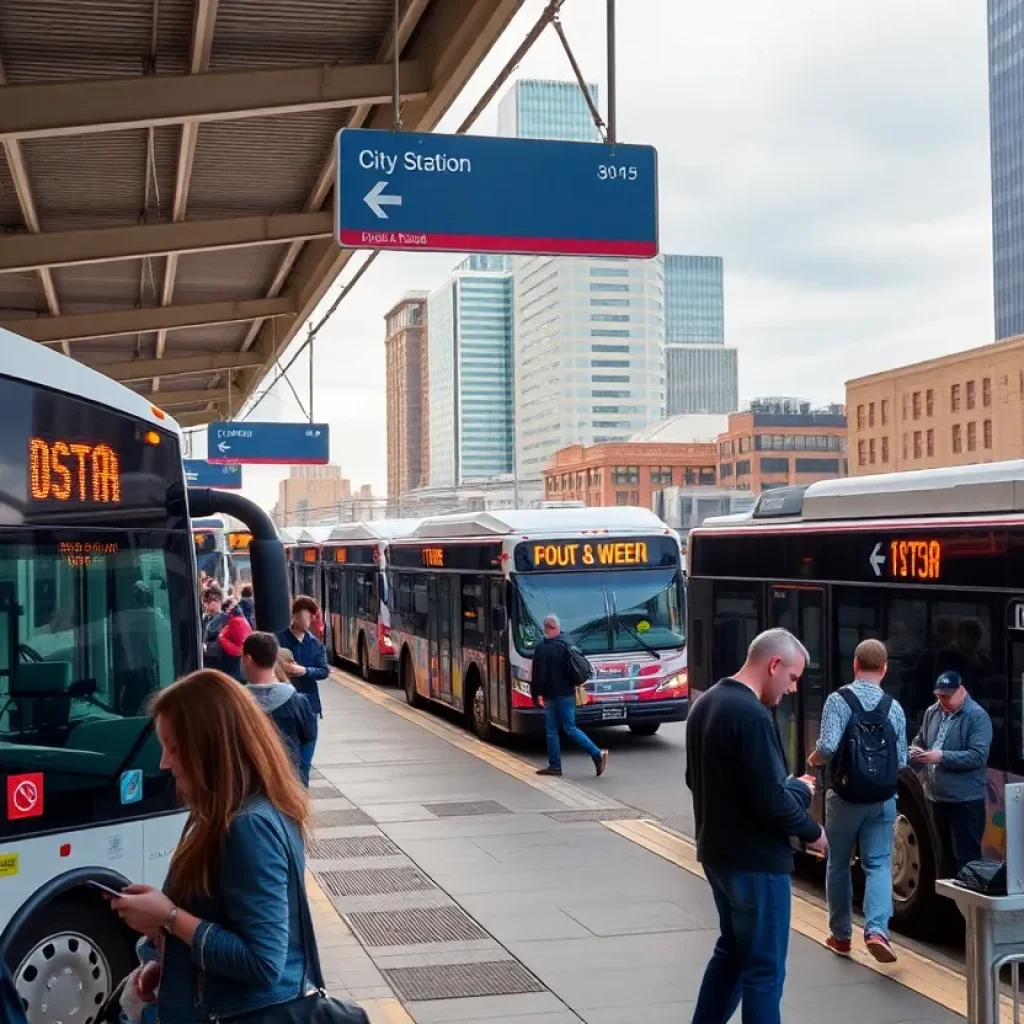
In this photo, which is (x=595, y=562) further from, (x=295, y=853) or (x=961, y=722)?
(x=295, y=853)

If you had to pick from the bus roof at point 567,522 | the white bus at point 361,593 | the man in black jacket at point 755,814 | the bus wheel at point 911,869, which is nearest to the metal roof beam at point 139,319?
the white bus at point 361,593

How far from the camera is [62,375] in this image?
6.51 meters

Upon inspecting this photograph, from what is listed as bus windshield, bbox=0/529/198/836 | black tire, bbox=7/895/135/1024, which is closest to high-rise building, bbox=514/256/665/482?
bus windshield, bbox=0/529/198/836

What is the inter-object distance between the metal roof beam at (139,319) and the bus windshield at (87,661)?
17.7 metres

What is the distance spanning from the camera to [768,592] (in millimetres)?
11430

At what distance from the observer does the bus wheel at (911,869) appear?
9.18 m

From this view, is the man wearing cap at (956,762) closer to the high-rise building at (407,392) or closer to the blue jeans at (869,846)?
the blue jeans at (869,846)

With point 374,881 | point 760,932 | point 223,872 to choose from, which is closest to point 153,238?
point 374,881

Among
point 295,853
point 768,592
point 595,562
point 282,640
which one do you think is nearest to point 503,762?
point 595,562

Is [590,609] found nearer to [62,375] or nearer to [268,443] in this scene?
[62,375]

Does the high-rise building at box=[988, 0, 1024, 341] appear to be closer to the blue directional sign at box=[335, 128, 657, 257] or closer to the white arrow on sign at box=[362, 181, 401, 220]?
the blue directional sign at box=[335, 128, 657, 257]

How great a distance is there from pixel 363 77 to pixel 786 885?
9.36 m

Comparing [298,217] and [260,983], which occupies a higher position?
[298,217]

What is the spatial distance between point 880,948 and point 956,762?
43.5 inches
